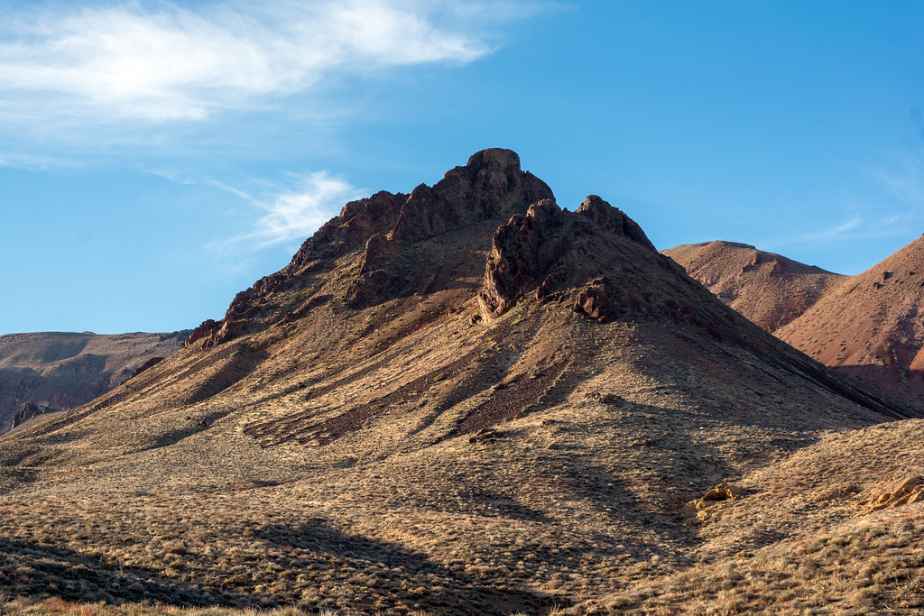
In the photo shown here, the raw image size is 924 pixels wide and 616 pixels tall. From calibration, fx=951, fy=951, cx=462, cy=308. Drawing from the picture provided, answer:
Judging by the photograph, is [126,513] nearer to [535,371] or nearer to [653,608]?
[653,608]

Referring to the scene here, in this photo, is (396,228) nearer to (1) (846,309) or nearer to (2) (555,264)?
(2) (555,264)

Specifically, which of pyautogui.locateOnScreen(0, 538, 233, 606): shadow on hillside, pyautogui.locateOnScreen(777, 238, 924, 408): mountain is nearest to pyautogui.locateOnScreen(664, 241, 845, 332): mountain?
pyautogui.locateOnScreen(777, 238, 924, 408): mountain

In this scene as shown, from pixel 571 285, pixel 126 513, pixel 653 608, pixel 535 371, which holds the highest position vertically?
pixel 571 285

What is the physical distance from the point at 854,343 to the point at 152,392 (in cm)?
7459

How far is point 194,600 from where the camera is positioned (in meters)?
22.8

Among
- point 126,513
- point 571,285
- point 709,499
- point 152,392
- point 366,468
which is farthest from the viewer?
point 152,392

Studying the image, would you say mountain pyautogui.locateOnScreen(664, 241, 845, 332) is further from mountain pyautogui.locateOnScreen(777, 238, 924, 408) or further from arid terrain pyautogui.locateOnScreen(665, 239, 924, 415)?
mountain pyautogui.locateOnScreen(777, 238, 924, 408)

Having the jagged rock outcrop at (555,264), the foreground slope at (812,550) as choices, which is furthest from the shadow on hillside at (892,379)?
the foreground slope at (812,550)

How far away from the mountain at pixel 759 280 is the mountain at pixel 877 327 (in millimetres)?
4604

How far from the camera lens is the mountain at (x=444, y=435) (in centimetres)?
2664

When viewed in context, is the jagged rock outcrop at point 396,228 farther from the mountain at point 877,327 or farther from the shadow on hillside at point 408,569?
the shadow on hillside at point 408,569

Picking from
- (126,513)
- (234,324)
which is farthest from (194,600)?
(234,324)

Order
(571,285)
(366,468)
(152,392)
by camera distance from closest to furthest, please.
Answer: (366,468), (571,285), (152,392)

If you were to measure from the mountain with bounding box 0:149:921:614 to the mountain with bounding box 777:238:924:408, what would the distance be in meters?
23.2
